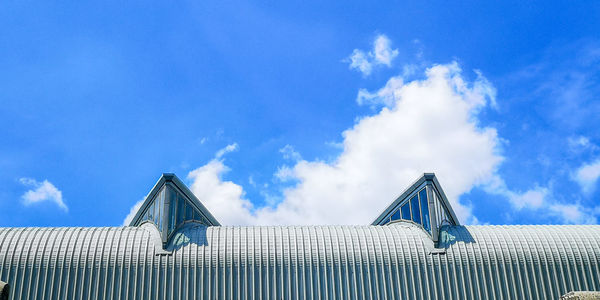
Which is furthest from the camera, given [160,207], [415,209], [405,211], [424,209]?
[405,211]

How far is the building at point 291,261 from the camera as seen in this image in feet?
144

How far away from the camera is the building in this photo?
43750 mm

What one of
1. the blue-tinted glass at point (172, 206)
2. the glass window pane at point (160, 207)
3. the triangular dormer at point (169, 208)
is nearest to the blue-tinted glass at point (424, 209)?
the triangular dormer at point (169, 208)

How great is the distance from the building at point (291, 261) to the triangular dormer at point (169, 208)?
0.49 feet

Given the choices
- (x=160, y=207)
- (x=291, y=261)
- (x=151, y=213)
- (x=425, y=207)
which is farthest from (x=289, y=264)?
(x=151, y=213)

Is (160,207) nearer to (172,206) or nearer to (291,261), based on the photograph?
(172,206)

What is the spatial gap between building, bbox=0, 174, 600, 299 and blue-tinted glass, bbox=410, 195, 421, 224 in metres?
0.53

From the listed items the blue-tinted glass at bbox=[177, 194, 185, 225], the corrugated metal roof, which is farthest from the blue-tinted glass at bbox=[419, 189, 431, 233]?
the blue-tinted glass at bbox=[177, 194, 185, 225]

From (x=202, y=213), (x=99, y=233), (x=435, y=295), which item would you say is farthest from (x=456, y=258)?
(x=99, y=233)

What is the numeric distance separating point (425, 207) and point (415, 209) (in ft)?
4.32

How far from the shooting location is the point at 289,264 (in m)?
45.3

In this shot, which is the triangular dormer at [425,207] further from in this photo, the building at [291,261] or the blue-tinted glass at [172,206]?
the blue-tinted glass at [172,206]

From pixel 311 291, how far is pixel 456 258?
11831 millimetres

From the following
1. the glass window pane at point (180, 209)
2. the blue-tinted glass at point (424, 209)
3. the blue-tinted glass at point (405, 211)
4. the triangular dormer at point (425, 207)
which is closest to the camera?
the triangular dormer at point (425, 207)
